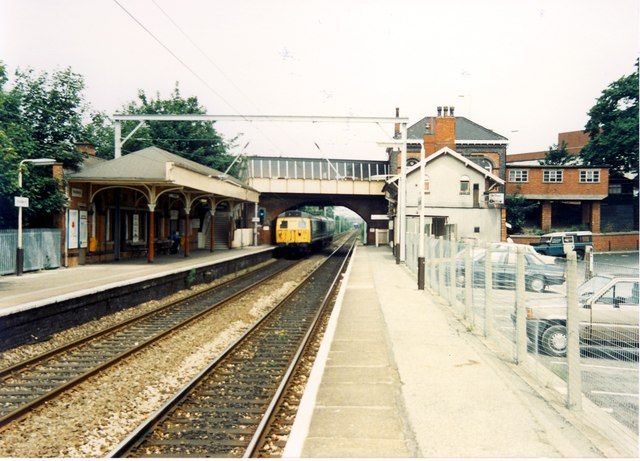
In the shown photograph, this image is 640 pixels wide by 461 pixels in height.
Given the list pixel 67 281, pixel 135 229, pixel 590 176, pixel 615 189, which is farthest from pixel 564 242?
pixel 67 281

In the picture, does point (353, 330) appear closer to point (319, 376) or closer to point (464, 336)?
point (464, 336)

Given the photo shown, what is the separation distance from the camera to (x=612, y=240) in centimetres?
3966

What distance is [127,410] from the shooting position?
7152 mm

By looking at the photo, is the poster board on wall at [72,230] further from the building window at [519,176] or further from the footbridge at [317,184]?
the building window at [519,176]

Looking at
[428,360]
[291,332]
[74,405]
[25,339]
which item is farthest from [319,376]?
[25,339]

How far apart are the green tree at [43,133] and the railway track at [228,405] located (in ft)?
37.6

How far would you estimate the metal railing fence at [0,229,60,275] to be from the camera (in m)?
18.0

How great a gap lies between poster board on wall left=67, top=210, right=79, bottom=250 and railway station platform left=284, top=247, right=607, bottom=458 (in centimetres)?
1352

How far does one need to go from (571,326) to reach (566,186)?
40.2 metres

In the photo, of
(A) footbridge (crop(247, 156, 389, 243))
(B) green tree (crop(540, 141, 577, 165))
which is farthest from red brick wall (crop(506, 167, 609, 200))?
(B) green tree (crop(540, 141, 577, 165))

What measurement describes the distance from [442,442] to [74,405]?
16.0 ft

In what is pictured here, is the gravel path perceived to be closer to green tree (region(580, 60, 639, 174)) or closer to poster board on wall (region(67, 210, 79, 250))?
poster board on wall (region(67, 210, 79, 250))

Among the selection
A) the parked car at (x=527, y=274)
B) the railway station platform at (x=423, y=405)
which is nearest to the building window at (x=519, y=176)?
the parked car at (x=527, y=274)

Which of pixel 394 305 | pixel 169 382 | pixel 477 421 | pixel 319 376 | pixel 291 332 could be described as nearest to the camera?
pixel 477 421
